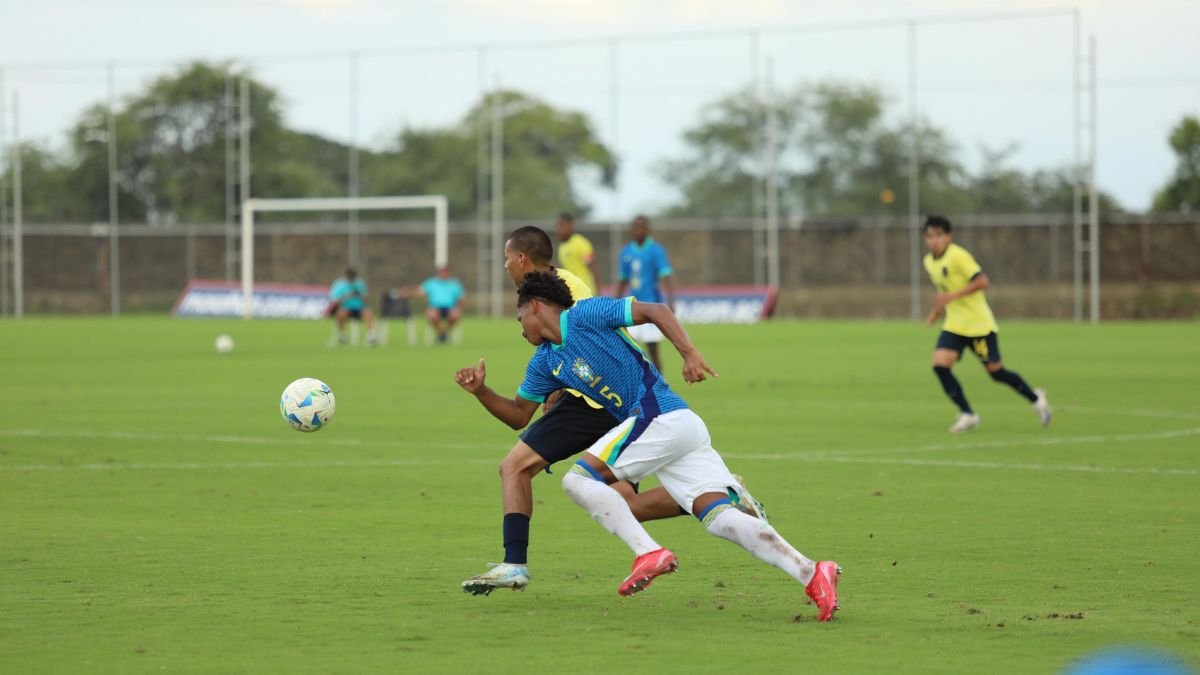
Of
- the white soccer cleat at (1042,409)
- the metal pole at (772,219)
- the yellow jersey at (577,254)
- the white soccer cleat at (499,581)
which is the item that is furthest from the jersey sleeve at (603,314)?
the metal pole at (772,219)

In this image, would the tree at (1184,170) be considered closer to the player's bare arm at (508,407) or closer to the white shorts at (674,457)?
the player's bare arm at (508,407)

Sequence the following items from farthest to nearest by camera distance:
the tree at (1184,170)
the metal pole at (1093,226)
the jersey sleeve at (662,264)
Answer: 1. the tree at (1184,170)
2. the metal pole at (1093,226)
3. the jersey sleeve at (662,264)

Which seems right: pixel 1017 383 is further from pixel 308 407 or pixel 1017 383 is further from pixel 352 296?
pixel 352 296

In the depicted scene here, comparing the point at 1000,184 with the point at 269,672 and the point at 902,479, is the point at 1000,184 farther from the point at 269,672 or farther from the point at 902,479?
the point at 269,672

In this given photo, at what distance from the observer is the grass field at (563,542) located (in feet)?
22.9

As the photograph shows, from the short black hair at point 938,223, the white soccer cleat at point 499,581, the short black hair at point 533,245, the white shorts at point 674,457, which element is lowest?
the white soccer cleat at point 499,581

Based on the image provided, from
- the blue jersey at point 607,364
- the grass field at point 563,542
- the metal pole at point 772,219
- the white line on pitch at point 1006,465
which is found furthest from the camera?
the metal pole at point 772,219

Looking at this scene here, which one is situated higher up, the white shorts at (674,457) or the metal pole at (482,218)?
the metal pole at (482,218)

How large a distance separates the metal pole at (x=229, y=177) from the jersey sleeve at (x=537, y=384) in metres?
50.7

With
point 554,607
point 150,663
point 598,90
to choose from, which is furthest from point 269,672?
point 598,90

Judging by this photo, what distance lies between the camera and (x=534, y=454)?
8.29 meters

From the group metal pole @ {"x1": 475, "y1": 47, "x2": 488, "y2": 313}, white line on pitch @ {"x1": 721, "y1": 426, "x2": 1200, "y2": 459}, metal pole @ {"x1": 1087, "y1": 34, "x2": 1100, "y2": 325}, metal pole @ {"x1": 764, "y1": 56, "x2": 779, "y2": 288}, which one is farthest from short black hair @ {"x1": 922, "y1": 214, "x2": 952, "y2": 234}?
metal pole @ {"x1": 475, "y1": 47, "x2": 488, "y2": 313}

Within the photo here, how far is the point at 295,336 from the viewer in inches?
1619

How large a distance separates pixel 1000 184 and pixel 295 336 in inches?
930
